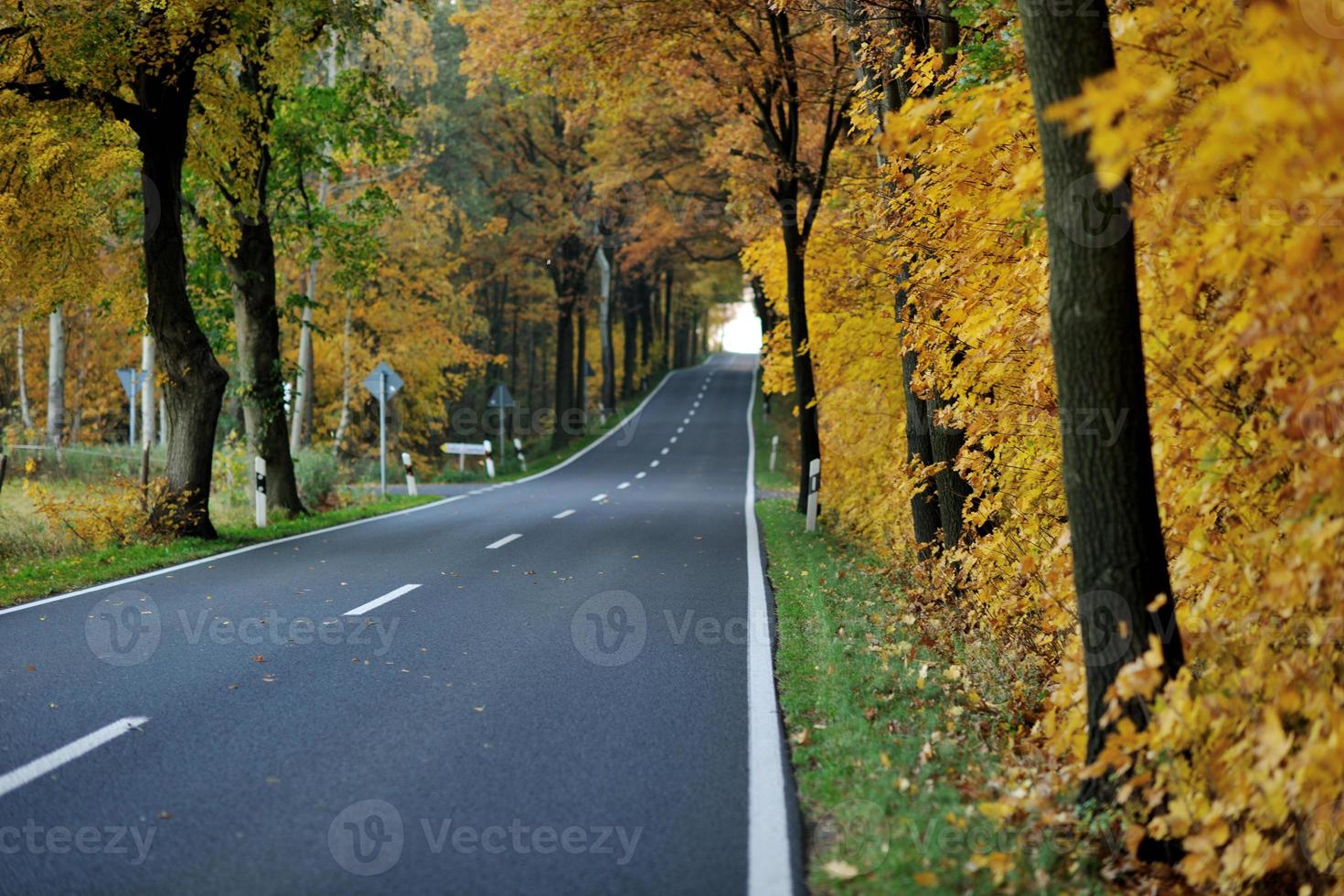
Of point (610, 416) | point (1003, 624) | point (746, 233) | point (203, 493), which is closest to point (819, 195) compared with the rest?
point (746, 233)

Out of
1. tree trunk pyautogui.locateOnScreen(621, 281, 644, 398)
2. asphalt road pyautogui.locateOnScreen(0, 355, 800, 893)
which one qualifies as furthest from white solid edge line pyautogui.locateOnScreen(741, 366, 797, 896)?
tree trunk pyautogui.locateOnScreen(621, 281, 644, 398)

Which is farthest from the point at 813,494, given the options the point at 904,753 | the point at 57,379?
the point at 57,379

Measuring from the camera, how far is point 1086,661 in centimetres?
482

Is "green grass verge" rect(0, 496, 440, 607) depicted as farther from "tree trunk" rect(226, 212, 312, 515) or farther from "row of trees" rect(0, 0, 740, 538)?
"tree trunk" rect(226, 212, 312, 515)

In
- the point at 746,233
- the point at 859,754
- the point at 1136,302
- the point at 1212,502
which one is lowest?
the point at 859,754

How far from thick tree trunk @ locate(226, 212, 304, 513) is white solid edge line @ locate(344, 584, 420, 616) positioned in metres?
9.08

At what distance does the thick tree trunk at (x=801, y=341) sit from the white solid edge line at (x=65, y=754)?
13414 mm

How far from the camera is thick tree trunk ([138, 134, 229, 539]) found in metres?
14.8

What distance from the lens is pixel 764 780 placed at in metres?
5.24

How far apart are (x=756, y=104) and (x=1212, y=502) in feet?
52.4

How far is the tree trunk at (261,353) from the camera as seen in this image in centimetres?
1877

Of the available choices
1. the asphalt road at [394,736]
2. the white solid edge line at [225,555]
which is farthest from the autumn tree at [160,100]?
the asphalt road at [394,736]

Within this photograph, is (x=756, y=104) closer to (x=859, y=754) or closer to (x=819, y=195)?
(x=819, y=195)

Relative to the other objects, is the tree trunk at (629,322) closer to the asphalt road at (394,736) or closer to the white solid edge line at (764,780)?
the asphalt road at (394,736)
